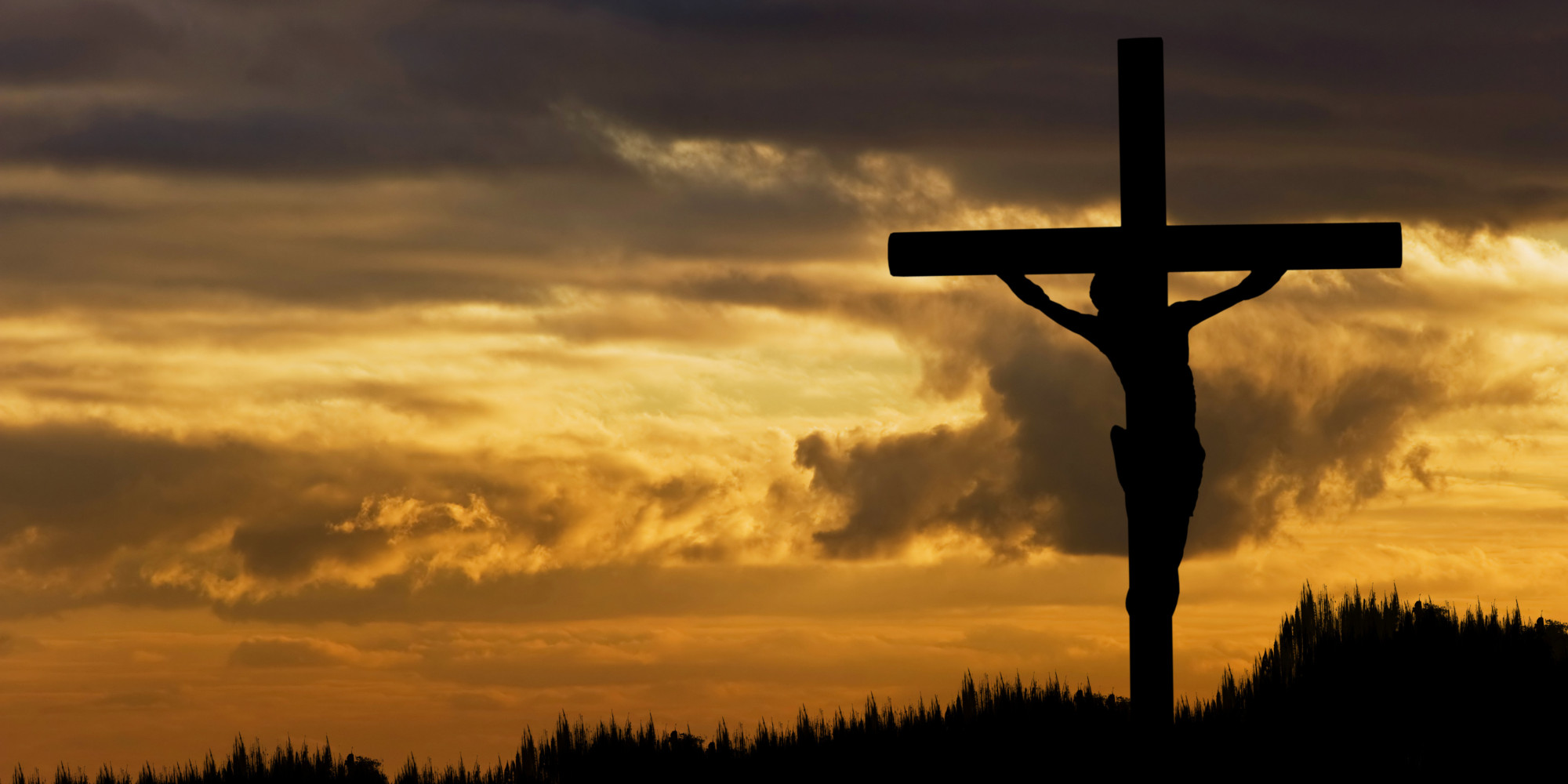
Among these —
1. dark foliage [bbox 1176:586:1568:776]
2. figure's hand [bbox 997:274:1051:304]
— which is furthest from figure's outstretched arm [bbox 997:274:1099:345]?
dark foliage [bbox 1176:586:1568:776]

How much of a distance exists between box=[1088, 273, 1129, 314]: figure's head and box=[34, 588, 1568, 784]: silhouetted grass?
332 cm

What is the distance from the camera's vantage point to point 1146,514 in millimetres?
10180

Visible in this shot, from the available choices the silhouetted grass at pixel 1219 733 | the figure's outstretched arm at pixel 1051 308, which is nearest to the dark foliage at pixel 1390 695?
the silhouetted grass at pixel 1219 733

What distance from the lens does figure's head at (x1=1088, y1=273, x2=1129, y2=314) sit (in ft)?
35.1

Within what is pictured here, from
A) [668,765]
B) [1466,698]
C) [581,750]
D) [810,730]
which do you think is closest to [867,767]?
[810,730]

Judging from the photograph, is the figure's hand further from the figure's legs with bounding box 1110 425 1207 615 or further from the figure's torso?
the figure's legs with bounding box 1110 425 1207 615

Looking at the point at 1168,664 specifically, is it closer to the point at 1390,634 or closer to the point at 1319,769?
the point at 1319,769

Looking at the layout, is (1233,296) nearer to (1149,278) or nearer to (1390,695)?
(1149,278)

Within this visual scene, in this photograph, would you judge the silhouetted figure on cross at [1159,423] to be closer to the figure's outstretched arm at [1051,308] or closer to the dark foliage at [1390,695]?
the figure's outstretched arm at [1051,308]

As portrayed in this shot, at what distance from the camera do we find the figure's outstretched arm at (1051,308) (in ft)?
35.3

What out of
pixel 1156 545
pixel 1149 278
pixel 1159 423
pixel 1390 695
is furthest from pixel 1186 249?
pixel 1390 695

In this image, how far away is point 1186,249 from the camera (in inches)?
426

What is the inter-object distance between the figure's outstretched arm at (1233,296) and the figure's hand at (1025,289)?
0.97m

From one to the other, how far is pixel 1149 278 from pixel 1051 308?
0.74 m
